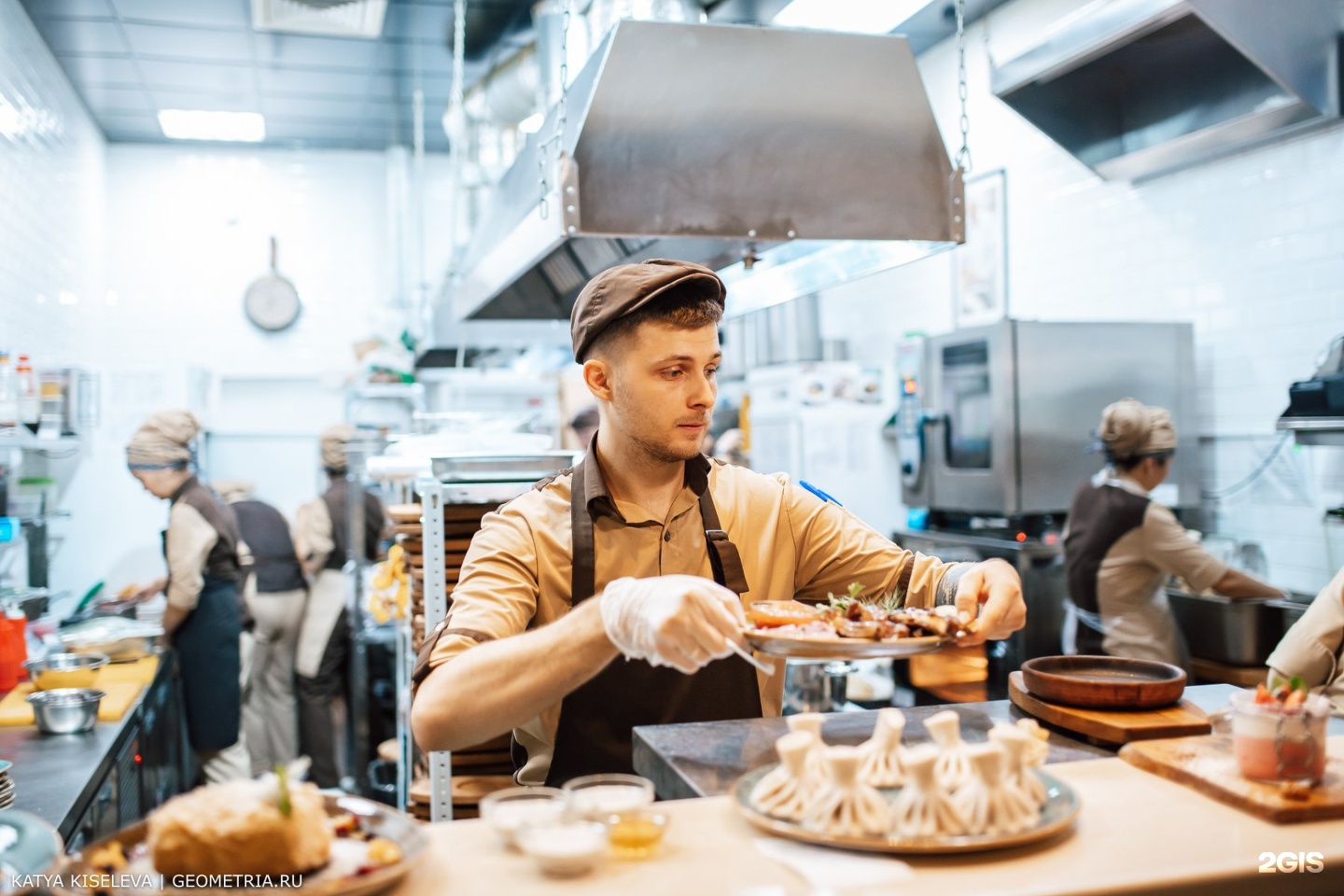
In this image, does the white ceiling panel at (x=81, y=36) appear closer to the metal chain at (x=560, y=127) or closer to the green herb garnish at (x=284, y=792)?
the metal chain at (x=560, y=127)

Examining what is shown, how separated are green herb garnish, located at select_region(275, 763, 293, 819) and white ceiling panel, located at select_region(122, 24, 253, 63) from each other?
6.26m

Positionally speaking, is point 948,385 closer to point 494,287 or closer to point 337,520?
point 494,287

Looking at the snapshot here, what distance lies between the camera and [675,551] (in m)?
2.19

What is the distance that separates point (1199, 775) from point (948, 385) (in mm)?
3776

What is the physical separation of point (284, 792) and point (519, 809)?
0.27 m

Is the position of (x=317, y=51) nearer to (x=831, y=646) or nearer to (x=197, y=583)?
(x=197, y=583)

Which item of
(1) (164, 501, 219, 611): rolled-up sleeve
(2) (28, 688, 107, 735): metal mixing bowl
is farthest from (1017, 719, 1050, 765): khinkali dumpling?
(1) (164, 501, 219, 611): rolled-up sleeve

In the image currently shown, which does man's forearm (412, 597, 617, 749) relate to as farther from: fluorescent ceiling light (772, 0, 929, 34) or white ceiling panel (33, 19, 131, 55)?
white ceiling panel (33, 19, 131, 55)

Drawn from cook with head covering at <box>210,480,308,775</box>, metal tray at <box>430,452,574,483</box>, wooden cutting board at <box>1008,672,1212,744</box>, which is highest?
metal tray at <box>430,452,574,483</box>

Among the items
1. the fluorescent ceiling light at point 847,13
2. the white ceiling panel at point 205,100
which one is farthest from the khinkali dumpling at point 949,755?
the white ceiling panel at point 205,100

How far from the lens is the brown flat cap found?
201cm

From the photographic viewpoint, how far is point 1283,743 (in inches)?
56.9

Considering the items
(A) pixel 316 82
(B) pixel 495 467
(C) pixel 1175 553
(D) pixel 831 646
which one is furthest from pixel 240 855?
(A) pixel 316 82

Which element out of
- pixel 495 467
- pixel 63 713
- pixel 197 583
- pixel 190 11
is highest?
pixel 190 11
